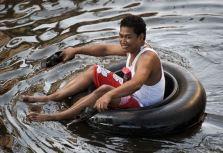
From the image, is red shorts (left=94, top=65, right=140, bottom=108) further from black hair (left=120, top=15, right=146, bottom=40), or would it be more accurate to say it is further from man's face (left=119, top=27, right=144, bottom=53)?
black hair (left=120, top=15, right=146, bottom=40)

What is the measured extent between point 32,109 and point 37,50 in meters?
2.11

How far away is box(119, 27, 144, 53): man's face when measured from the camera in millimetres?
5332

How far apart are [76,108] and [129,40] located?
933mm

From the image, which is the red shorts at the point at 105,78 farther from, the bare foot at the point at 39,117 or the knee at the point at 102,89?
the bare foot at the point at 39,117

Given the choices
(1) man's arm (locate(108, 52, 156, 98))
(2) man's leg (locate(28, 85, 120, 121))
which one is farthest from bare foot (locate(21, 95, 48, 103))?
(1) man's arm (locate(108, 52, 156, 98))

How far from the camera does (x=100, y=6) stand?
9.68 metres

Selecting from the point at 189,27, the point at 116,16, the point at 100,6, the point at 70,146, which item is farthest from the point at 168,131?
the point at 100,6

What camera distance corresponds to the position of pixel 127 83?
526 cm

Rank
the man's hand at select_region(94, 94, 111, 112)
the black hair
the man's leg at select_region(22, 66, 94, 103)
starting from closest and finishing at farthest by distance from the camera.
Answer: the man's hand at select_region(94, 94, 111, 112) < the black hair < the man's leg at select_region(22, 66, 94, 103)

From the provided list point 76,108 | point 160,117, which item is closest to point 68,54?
point 76,108

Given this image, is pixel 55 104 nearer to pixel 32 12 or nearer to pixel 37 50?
pixel 37 50

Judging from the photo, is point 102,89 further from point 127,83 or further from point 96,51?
point 96,51

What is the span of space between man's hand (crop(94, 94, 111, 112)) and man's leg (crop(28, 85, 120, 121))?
29 centimetres

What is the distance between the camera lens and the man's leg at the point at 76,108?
18.2 ft
